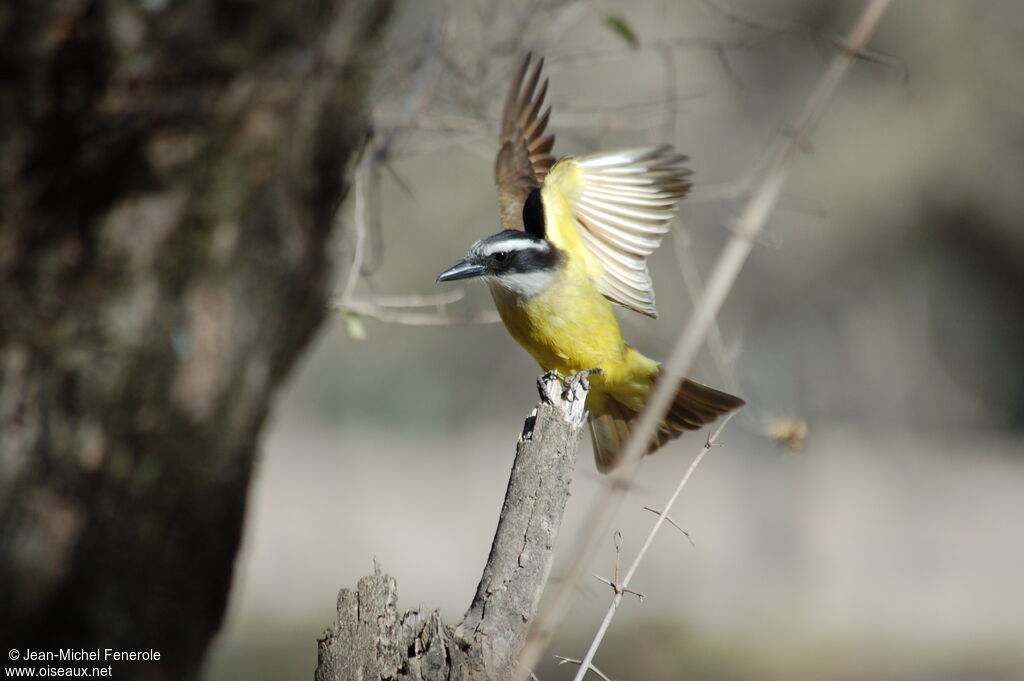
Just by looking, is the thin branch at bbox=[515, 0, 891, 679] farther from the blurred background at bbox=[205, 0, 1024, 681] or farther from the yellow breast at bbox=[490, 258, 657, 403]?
the blurred background at bbox=[205, 0, 1024, 681]

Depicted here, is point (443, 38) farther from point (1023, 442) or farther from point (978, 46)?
point (1023, 442)

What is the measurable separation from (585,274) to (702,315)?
273cm

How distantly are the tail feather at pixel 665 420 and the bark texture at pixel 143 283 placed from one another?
2581 mm

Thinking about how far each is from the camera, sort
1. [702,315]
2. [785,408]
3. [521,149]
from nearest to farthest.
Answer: [702,315], [521,149], [785,408]

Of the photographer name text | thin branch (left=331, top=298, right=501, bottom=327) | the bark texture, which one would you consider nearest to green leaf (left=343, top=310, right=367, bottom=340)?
thin branch (left=331, top=298, right=501, bottom=327)

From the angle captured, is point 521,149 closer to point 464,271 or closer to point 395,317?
point 464,271

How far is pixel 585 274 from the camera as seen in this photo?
14.7 ft

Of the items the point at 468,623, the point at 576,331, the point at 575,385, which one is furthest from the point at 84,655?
the point at 576,331

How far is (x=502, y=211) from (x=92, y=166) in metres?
3.03

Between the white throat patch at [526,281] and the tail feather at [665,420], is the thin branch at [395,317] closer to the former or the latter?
the white throat patch at [526,281]

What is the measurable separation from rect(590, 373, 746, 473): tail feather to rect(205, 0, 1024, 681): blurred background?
6549 mm

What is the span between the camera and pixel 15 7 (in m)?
1.65

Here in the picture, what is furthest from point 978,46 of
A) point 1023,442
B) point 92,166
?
point 92,166

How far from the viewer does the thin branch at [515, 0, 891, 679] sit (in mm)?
1757
